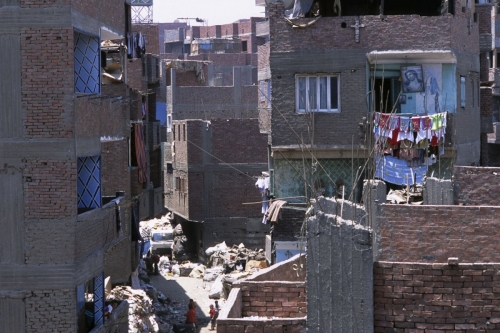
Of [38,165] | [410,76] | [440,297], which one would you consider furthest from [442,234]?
[410,76]

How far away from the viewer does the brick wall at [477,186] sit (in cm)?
1536

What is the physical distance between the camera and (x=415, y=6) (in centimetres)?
2720

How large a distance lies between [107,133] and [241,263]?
69.5 ft

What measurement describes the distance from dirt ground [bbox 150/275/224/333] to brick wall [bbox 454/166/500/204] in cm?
1429

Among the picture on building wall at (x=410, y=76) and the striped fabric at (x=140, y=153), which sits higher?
the picture on building wall at (x=410, y=76)

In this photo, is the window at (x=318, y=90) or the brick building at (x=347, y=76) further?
the window at (x=318, y=90)

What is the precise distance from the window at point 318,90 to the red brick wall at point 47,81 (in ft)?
28.9

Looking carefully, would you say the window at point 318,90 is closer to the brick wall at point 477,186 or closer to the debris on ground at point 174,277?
the debris on ground at point 174,277

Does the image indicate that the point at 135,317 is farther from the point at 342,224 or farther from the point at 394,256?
the point at 342,224

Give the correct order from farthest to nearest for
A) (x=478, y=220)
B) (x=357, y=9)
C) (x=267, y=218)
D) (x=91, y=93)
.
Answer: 1. (x=357, y=9)
2. (x=267, y=218)
3. (x=91, y=93)
4. (x=478, y=220)

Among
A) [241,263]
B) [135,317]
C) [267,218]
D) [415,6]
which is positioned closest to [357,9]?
[415,6]

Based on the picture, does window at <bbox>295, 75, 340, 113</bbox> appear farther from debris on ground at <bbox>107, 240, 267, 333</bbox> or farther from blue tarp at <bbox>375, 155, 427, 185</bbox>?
debris on ground at <bbox>107, 240, 267, 333</bbox>

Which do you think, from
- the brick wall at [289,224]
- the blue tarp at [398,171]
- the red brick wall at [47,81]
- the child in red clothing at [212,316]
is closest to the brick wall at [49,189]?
the red brick wall at [47,81]

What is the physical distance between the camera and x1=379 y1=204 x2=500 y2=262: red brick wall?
438 inches
